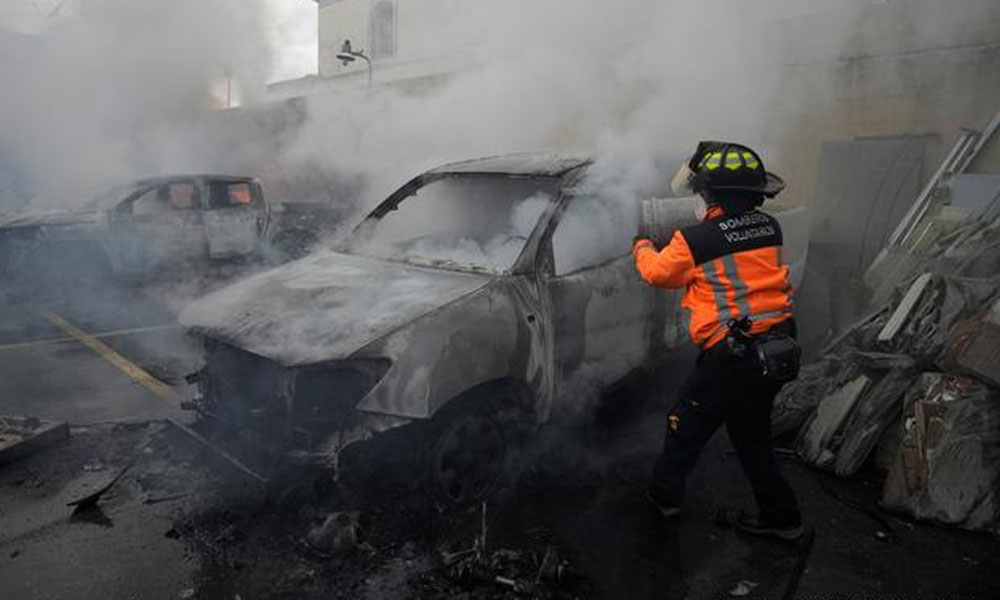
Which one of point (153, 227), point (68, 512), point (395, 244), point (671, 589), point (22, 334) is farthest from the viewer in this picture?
point (153, 227)

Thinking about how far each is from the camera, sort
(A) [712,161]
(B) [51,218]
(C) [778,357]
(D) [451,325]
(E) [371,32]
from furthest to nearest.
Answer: (E) [371,32], (B) [51,218], (D) [451,325], (A) [712,161], (C) [778,357]

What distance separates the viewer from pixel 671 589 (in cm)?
284

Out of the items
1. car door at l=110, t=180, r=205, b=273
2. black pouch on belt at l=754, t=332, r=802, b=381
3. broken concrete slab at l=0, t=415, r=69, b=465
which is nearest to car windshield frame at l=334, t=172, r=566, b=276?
black pouch on belt at l=754, t=332, r=802, b=381

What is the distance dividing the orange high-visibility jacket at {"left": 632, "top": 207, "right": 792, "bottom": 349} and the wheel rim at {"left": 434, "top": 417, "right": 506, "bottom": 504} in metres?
1.11

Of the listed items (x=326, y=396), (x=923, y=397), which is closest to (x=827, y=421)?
(x=923, y=397)

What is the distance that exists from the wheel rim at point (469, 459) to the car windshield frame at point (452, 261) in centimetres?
82

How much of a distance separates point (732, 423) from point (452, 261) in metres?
1.72

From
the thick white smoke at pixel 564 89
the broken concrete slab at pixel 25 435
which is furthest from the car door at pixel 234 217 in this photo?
the broken concrete slab at pixel 25 435

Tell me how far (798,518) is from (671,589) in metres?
0.79

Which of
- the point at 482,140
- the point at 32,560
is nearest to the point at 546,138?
the point at 482,140

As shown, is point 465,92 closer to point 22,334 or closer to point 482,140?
point 482,140

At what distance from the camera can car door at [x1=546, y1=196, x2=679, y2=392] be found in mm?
3633

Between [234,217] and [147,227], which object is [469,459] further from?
[234,217]

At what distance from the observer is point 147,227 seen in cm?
845
